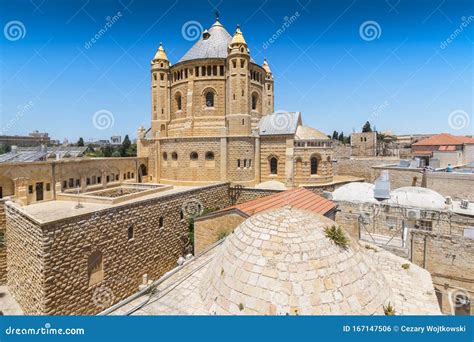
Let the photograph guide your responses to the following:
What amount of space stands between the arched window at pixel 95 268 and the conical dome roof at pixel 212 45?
2118 cm

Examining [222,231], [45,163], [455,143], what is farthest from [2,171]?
[455,143]

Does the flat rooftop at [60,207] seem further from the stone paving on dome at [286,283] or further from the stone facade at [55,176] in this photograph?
the stone paving on dome at [286,283]

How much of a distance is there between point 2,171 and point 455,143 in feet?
158

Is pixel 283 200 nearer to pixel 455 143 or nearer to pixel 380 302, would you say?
pixel 380 302

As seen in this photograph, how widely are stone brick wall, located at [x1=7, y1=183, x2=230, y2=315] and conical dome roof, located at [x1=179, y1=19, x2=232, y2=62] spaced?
16949mm

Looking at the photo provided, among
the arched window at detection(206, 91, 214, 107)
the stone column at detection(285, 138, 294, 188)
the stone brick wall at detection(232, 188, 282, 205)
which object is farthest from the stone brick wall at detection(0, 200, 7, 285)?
the stone column at detection(285, 138, 294, 188)

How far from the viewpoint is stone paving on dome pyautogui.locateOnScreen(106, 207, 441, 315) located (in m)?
5.72

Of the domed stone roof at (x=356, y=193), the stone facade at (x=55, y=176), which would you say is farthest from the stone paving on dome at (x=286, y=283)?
the stone facade at (x=55, y=176)

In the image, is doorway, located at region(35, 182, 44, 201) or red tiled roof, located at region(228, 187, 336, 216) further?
doorway, located at region(35, 182, 44, 201)

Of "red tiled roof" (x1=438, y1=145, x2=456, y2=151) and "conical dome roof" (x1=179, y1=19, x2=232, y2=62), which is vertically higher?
"conical dome roof" (x1=179, y1=19, x2=232, y2=62)

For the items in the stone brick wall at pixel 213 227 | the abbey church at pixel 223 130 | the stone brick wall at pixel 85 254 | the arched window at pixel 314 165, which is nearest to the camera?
the stone brick wall at pixel 85 254

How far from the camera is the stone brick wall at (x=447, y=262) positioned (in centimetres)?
1052
